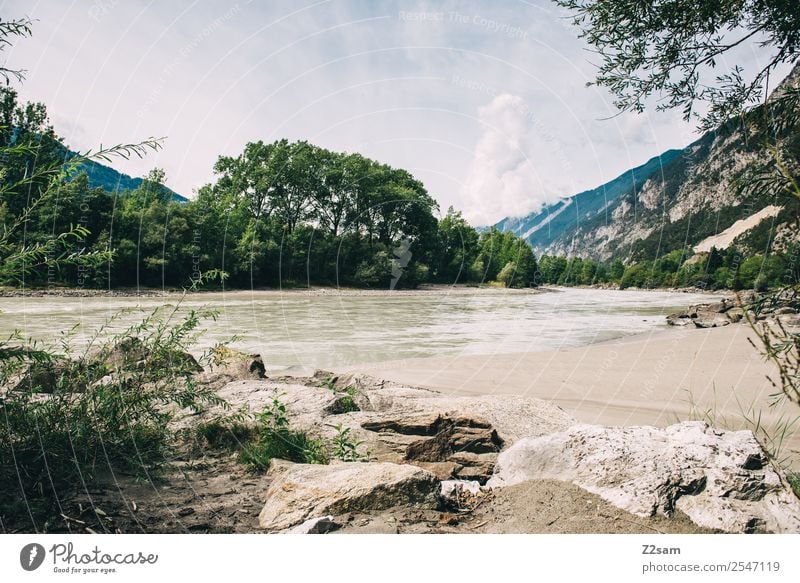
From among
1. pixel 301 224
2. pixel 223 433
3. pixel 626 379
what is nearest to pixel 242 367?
Result: pixel 223 433

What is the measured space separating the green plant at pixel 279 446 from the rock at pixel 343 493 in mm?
903

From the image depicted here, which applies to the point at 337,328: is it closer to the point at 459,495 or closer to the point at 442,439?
the point at 442,439

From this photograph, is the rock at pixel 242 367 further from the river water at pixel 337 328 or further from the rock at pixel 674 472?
the rock at pixel 674 472

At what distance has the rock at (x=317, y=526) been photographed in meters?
2.37

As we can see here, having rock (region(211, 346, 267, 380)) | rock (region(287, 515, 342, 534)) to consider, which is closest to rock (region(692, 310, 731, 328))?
rock (region(211, 346, 267, 380))

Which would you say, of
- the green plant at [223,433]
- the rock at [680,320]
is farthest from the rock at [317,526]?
the rock at [680,320]

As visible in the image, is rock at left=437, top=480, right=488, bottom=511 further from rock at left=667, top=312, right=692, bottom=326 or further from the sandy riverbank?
rock at left=667, top=312, right=692, bottom=326

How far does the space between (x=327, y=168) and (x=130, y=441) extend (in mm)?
21365

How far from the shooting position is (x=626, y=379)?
28.9 feet

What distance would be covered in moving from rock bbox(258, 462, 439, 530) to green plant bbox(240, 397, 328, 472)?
0.90 metres

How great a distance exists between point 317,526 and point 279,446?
63.1 inches

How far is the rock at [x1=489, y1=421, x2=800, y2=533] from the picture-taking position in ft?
8.35
